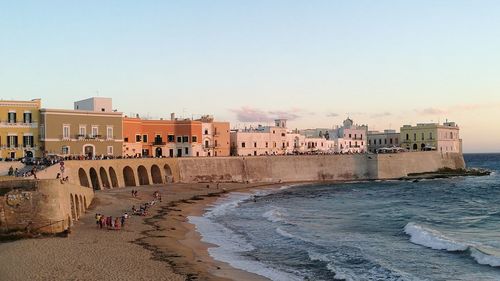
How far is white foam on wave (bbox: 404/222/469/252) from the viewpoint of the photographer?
2959 centimetres

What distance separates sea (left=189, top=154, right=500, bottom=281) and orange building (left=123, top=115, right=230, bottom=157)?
1673 centimetres

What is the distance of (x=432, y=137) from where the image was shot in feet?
332

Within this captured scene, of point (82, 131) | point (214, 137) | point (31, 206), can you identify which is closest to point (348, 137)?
point (214, 137)

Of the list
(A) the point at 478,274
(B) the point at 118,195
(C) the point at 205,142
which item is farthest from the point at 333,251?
(C) the point at 205,142

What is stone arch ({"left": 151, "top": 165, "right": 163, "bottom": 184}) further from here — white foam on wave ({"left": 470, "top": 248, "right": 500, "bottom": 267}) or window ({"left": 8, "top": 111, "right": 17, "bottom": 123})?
white foam on wave ({"left": 470, "top": 248, "right": 500, "bottom": 267})

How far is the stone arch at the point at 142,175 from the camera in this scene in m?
60.9

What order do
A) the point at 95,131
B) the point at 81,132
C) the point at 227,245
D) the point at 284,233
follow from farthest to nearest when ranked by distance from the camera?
the point at 95,131, the point at 81,132, the point at 284,233, the point at 227,245

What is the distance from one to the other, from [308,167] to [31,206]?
55.9m

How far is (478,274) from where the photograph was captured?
23781 millimetres

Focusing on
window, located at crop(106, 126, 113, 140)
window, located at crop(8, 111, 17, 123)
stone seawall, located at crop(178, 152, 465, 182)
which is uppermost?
window, located at crop(8, 111, 17, 123)

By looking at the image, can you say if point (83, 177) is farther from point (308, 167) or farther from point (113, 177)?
point (308, 167)

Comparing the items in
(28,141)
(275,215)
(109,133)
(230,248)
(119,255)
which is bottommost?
(230,248)

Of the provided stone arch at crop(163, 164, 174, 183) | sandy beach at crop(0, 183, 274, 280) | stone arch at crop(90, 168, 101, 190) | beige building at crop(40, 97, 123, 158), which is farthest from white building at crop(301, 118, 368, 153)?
sandy beach at crop(0, 183, 274, 280)

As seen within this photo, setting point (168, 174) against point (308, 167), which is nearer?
point (168, 174)
